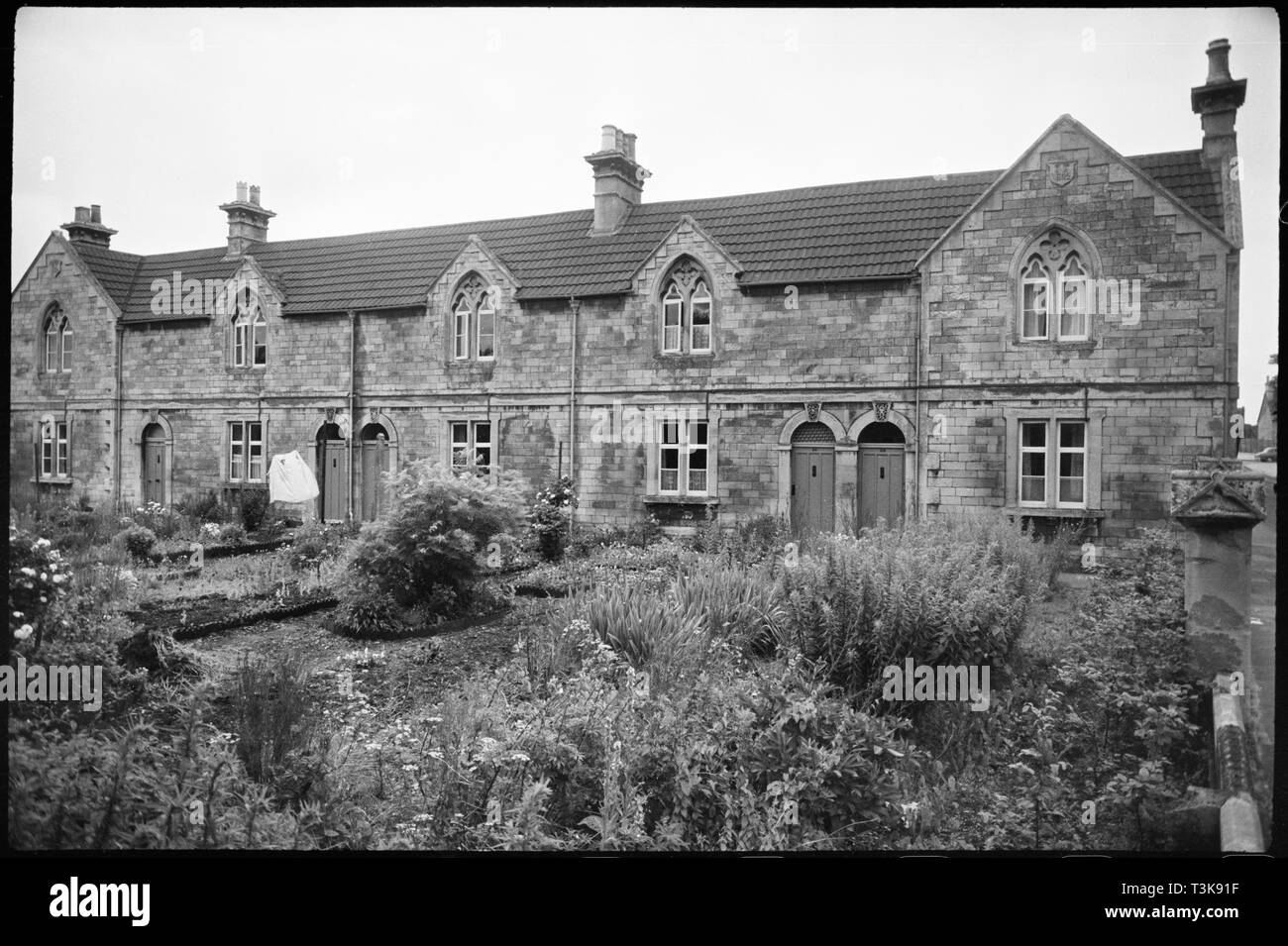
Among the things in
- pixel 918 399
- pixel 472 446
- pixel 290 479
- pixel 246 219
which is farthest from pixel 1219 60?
pixel 290 479

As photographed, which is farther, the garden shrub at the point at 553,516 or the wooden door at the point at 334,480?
the garden shrub at the point at 553,516

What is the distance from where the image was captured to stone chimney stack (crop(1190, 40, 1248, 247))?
454 cm

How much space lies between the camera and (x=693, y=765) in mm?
4262

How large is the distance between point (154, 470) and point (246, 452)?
2.56 ft

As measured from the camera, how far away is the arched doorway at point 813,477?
7.14m

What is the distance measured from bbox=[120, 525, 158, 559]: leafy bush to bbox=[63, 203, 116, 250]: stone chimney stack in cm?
211

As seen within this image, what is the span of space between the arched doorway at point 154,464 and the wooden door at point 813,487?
547cm

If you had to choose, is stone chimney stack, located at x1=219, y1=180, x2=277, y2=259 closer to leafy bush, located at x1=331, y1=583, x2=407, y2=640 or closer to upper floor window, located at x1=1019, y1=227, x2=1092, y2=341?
leafy bush, located at x1=331, y1=583, x2=407, y2=640

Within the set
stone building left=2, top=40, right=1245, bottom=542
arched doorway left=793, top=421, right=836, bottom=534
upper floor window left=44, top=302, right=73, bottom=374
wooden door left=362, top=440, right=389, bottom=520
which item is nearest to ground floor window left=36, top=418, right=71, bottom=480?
stone building left=2, top=40, right=1245, bottom=542

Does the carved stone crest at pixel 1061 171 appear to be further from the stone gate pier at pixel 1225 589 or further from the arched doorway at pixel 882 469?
the stone gate pier at pixel 1225 589

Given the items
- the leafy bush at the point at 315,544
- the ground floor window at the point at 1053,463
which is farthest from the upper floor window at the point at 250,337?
the ground floor window at the point at 1053,463

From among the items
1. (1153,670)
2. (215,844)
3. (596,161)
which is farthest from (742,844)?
(596,161)

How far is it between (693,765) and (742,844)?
0.45 m

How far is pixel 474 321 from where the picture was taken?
7184 millimetres
